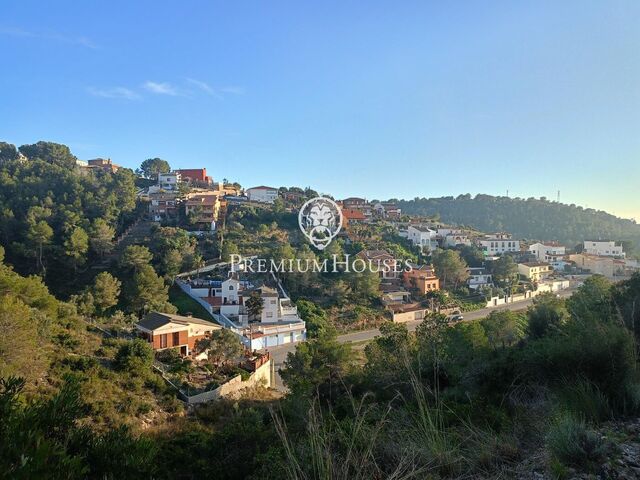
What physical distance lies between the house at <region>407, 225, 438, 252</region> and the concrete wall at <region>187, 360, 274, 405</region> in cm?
2267

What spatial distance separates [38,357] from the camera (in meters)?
8.27

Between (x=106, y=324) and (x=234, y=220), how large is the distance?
739 inches

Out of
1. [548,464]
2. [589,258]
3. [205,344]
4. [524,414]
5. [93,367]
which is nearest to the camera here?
[548,464]

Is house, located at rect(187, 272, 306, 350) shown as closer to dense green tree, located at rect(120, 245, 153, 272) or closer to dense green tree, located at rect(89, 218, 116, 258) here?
dense green tree, located at rect(120, 245, 153, 272)

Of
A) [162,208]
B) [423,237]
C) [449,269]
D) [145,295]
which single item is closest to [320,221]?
[423,237]

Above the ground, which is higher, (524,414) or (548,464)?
(548,464)

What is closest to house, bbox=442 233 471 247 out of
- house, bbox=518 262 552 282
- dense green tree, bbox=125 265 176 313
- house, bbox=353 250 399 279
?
house, bbox=518 262 552 282

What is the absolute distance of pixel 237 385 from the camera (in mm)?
11484

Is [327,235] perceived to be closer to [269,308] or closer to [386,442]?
[269,308]

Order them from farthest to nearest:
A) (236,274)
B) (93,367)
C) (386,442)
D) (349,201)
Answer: (349,201) → (236,274) → (93,367) → (386,442)

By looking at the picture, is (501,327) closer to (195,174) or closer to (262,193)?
(262,193)

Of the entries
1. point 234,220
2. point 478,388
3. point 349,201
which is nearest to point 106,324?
point 478,388

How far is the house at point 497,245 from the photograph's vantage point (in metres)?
35.9

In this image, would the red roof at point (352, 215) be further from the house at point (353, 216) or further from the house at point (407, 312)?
the house at point (407, 312)
